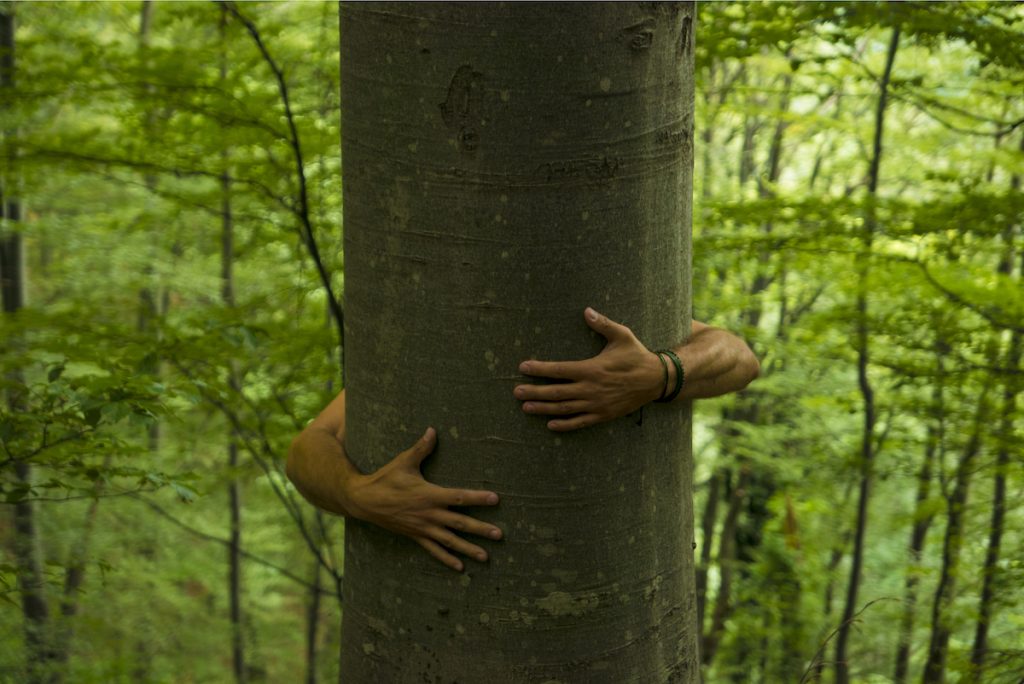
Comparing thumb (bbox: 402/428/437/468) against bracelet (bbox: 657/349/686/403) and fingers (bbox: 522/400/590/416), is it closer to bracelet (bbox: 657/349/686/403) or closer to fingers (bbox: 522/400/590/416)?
fingers (bbox: 522/400/590/416)

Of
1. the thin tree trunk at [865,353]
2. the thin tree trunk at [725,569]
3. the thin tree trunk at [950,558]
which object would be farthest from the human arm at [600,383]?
the thin tree trunk at [725,569]

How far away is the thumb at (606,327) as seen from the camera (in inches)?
59.2

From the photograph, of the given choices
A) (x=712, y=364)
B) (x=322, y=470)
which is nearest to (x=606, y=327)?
(x=712, y=364)

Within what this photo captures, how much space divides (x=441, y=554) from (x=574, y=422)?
0.33 m

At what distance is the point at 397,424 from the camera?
64.0 inches

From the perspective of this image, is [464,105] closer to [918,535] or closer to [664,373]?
[664,373]

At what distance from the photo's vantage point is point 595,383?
1.50 meters

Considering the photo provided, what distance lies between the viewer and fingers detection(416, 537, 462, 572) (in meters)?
1.57

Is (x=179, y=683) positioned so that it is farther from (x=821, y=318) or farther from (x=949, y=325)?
(x=949, y=325)

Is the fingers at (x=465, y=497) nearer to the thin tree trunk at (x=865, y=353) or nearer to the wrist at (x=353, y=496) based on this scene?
the wrist at (x=353, y=496)

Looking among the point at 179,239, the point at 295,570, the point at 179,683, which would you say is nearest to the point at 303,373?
the point at 179,239

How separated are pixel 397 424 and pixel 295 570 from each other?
15734 mm

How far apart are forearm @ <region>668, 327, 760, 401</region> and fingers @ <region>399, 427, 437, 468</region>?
17.2 inches

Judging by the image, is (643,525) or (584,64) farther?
(643,525)
